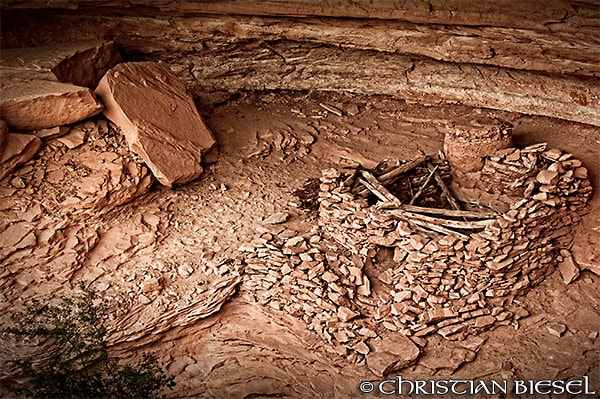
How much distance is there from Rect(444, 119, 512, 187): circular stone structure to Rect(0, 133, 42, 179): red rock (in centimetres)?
389

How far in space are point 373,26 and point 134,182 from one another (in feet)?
8.92

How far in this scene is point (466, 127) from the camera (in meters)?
6.20

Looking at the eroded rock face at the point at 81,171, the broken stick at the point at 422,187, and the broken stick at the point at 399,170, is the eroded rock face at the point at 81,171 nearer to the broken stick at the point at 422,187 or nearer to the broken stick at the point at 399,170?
the broken stick at the point at 399,170

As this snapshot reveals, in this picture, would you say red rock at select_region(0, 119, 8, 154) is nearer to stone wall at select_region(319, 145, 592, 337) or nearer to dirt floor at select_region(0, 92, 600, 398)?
dirt floor at select_region(0, 92, 600, 398)

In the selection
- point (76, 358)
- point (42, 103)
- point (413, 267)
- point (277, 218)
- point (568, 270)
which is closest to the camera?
point (76, 358)

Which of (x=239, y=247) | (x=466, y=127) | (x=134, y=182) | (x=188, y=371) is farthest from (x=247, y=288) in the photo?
(x=466, y=127)

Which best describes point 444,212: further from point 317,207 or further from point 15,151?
point 15,151

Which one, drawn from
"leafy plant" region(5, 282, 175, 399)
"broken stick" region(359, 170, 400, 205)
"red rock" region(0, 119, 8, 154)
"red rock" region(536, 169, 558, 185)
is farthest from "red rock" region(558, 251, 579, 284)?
"red rock" region(0, 119, 8, 154)

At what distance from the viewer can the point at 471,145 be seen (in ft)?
19.8

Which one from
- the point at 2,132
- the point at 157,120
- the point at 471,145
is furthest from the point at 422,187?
the point at 2,132

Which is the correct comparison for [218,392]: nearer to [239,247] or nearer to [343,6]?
[239,247]

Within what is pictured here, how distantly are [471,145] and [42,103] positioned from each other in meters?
3.95

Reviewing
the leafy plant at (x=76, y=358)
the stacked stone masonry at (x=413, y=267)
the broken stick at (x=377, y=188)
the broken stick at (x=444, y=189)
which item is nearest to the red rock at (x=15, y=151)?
the leafy plant at (x=76, y=358)

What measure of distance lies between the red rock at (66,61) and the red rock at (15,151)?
0.65 m
